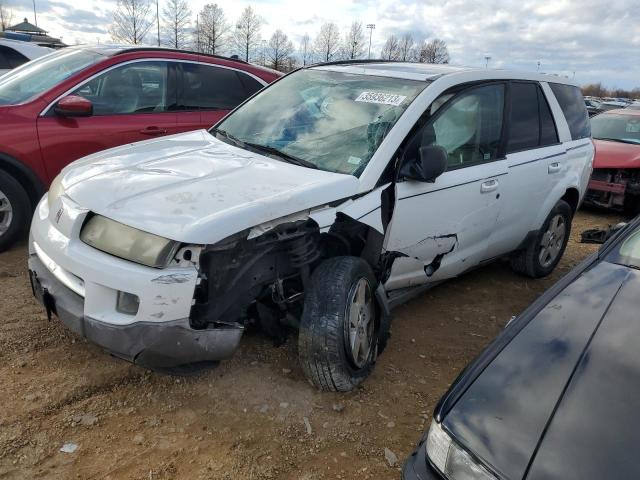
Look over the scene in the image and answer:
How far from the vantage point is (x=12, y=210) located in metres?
4.46

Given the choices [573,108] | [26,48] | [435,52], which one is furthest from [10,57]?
[435,52]

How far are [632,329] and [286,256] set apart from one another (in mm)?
1703

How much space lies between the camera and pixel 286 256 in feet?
9.83

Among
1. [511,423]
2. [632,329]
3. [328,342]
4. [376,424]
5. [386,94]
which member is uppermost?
[386,94]

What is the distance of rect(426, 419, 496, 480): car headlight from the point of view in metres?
1.62

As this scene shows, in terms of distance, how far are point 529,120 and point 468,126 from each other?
3.14 ft

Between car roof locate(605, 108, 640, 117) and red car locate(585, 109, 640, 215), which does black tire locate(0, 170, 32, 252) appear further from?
car roof locate(605, 108, 640, 117)

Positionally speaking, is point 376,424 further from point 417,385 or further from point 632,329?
point 632,329

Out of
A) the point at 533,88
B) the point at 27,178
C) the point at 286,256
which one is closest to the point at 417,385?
the point at 286,256

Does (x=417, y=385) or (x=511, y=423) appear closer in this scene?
(x=511, y=423)

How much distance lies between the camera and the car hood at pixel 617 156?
7887 mm

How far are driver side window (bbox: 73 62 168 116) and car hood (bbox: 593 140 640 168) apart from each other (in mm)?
6166

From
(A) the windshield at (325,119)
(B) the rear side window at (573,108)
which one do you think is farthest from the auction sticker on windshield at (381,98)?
(B) the rear side window at (573,108)

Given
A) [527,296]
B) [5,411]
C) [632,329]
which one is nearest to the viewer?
[632,329]
